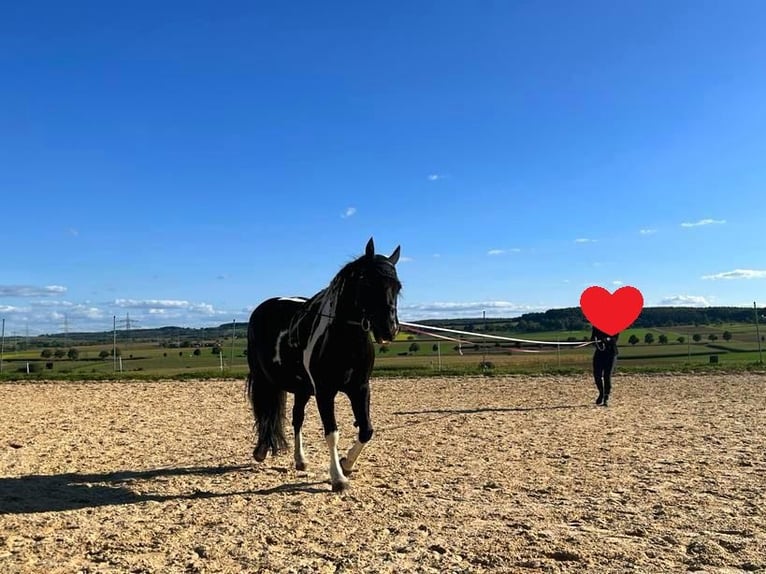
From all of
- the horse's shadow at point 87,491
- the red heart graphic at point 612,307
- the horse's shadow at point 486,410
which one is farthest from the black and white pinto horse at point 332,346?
the red heart graphic at point 612,307

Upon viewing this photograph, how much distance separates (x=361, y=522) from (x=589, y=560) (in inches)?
62.5

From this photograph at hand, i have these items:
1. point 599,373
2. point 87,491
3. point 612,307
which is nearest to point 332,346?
point 87,491

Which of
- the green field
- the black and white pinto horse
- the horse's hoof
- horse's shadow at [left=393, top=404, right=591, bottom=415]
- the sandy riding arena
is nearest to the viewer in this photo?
the sandy riding arena

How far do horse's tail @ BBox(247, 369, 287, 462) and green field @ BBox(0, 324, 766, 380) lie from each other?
449 inches

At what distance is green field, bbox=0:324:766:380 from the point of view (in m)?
20.1

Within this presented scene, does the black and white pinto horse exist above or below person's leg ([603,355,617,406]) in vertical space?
above

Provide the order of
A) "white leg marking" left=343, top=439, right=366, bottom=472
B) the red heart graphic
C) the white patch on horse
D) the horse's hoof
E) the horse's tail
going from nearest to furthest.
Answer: the horse's hoof, "white leg marking" left=343, top=439, right=366, bottom=472, the white patch on horse, the horse's tail, the red heart graphic

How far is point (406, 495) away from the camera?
5176mm

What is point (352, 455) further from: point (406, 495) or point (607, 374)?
point (607, 374)

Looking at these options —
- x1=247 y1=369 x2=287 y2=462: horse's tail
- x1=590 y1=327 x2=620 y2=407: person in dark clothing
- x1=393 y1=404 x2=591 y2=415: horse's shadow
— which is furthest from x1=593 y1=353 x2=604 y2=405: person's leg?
x1=247 y1=369 x2=287 y2=462: horse's tail

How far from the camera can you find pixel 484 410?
10773 millimetres

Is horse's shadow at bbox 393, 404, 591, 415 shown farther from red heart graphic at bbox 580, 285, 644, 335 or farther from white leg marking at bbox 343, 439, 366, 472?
white leg marking at bbox 343, 439, 366, 472

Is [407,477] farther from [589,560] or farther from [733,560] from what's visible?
[733,560]

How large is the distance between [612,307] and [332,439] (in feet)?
23.1
